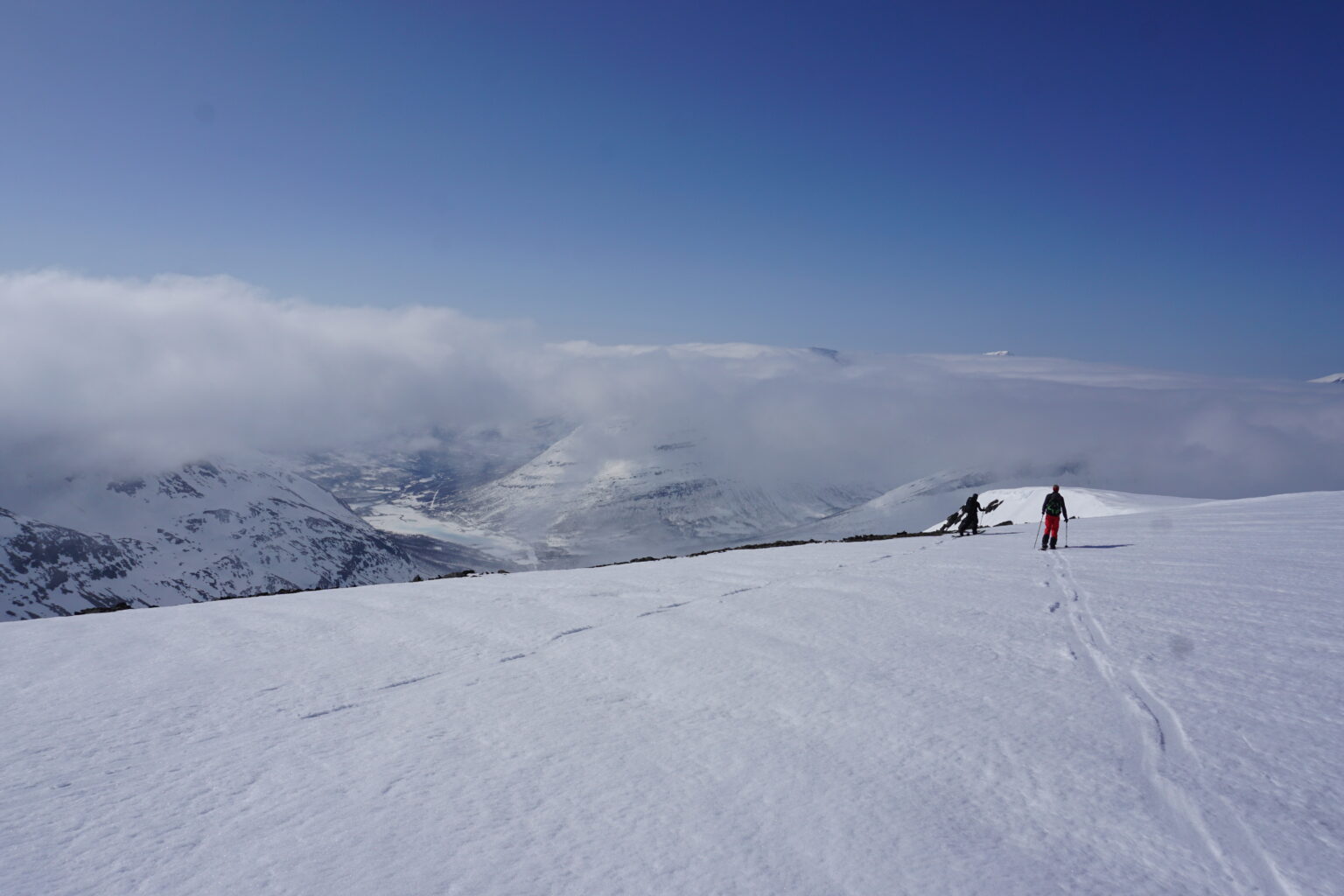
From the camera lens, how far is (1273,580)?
12.1 metres

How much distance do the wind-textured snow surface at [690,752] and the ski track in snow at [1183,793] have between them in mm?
25

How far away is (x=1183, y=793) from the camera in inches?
183

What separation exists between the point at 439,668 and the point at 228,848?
3821 millimetres

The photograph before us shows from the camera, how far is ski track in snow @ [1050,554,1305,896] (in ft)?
12.5

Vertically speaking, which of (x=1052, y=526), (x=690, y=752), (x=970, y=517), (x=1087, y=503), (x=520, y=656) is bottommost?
(x=1087, y=503)

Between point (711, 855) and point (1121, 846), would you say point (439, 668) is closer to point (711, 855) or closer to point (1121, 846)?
point (711, 855)

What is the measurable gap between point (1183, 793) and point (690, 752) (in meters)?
3.47

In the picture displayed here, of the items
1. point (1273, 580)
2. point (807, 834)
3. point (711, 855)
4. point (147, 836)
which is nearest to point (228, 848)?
point (147, 836)

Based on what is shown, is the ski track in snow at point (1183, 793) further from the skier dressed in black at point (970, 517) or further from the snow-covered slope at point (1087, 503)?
the snow-covered slope at point (1087, 503)

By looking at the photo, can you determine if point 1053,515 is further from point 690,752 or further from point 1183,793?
point 690,752

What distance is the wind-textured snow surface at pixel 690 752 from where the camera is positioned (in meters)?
3.82

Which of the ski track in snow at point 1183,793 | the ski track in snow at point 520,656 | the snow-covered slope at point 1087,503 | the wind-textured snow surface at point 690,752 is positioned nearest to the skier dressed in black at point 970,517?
the snow-covered slope at point 1087,503

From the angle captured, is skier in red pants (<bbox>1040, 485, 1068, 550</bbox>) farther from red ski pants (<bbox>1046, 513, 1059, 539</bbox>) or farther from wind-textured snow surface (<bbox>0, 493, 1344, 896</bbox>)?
wind-textured snow surface (<bbox>0, 493, 1344, 896</bbox>)

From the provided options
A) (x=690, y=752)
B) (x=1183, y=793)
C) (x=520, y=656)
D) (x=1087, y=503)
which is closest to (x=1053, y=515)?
(x=1183, y=793)
